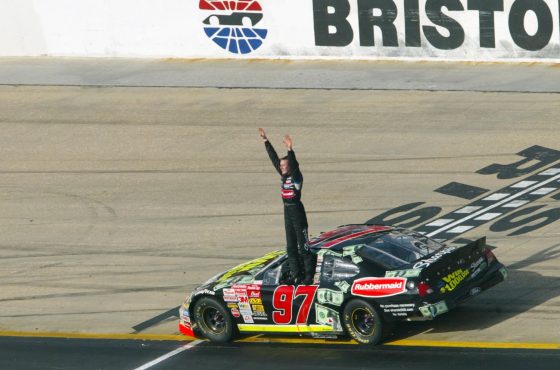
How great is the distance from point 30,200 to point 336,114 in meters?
6.59

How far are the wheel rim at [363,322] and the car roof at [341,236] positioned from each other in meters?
0.84

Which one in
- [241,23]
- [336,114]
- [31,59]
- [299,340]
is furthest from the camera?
[31,59]

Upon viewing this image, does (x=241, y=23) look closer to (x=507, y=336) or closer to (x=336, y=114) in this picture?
(x=336, y=114)

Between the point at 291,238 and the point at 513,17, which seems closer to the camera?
the point at 291,238

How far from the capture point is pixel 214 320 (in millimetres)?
15203

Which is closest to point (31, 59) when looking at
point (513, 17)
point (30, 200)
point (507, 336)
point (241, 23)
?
point (241, 23)

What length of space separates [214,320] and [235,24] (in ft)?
49.9

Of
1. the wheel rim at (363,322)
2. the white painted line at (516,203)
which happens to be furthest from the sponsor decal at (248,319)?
the white painted line at (516,203)

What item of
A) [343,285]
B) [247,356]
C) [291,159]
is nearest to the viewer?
[343,285]

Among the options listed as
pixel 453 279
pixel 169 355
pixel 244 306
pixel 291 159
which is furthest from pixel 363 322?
pixel 169 355

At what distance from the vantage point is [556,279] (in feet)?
51.8

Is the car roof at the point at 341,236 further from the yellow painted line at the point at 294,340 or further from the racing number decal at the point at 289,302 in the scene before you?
the yellow painted line at the point at 294,340

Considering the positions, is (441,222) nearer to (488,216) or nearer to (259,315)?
(488,216)

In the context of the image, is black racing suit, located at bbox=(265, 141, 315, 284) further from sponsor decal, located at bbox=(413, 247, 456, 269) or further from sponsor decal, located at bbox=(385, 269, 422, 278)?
sponsor decal, located at bbox=(413, 247, 456, 269)
